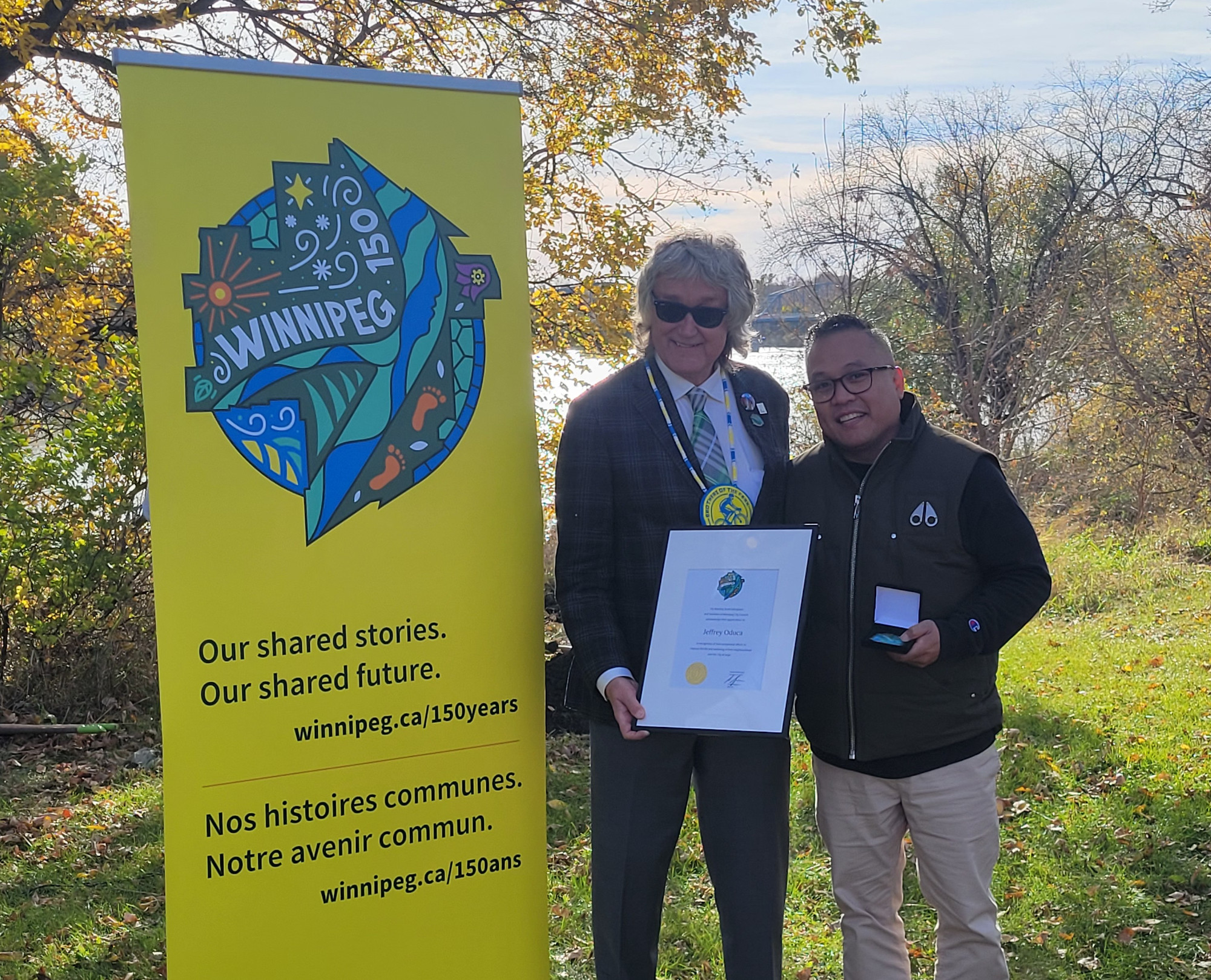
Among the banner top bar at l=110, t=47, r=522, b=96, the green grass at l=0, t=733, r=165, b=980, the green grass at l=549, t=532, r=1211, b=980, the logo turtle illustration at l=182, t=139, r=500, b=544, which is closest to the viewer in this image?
the banner top bar at l=110, t=47, r=522, b=96

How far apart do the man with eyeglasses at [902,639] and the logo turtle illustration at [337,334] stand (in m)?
1.03

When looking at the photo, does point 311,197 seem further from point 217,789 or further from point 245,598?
point 217,789

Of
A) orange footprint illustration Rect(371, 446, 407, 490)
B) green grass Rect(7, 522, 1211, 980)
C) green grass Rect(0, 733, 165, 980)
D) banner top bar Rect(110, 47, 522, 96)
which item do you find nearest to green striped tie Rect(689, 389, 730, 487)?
orange footprint illustration Rect(371, 446, 407, 490)

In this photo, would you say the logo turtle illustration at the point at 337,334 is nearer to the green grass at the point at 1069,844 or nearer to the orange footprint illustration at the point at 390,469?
the orange footprint illustration at the point at 390,469

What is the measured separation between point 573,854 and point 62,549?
3.92 m

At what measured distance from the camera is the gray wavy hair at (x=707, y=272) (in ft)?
9.20

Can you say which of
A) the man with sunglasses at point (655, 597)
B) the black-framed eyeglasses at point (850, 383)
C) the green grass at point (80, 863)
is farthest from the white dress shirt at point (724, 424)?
the green grass at point (80, 863)

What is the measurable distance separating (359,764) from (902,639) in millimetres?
1501

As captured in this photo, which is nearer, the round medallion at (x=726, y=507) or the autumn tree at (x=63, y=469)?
the round medallion at (x=726, y=507)

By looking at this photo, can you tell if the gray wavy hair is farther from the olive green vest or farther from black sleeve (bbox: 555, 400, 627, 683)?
the olive green vest

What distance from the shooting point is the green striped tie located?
9.34ft

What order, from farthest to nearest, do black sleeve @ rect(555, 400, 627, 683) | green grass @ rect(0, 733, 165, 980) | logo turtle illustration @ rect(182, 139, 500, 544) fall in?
green grass @ rect(0, 733, 165, 980)
black sleeve @ rect(555, 400, 627, 683)
logo turtle illustration @ rect(182, 139, 500, 544)

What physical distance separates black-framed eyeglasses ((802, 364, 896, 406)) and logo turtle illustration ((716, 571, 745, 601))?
1.89 feet

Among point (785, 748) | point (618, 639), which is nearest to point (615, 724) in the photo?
point (618, 639)
